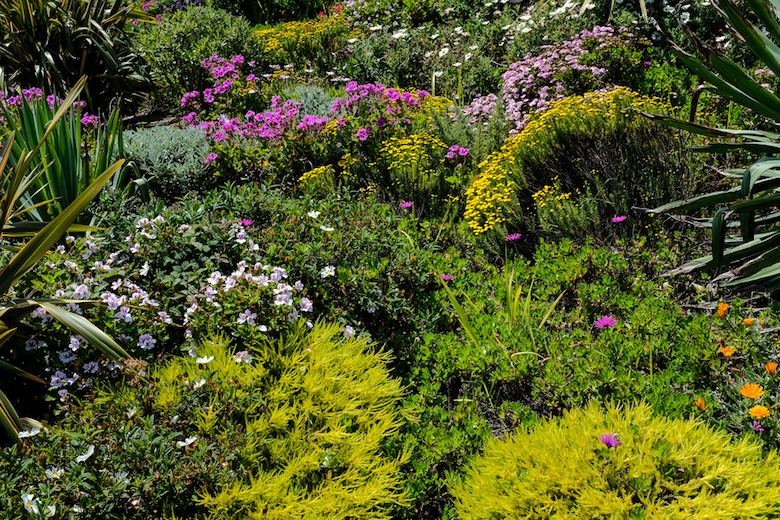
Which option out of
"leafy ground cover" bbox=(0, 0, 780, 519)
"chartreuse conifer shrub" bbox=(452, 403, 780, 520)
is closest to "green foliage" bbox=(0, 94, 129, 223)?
"leafy ground cover" bbox=(0, 0, 780, 519)

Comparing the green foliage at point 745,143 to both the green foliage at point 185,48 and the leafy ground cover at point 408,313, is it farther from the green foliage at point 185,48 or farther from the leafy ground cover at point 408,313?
the green foliage at point 185,48

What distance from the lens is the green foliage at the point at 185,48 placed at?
7.04 meters

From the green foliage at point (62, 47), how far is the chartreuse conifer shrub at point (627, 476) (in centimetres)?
637

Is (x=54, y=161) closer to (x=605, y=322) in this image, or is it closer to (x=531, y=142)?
(x=531, y=142)

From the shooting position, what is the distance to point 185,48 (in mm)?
7246

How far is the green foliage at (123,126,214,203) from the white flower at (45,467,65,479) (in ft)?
9.75

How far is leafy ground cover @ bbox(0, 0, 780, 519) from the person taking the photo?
5.81 ft

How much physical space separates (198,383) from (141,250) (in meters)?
1.01

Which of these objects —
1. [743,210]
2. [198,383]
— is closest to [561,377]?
[743,210]

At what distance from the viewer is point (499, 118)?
16.2 ft

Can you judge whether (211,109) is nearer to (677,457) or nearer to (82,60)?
(82,60)

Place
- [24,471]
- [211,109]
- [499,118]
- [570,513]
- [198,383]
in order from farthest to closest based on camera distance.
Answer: [211,109] → [499,118] → [198,383] → [24,471] → [570,513]

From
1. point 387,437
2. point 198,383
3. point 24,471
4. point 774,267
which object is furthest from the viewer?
point 774,267

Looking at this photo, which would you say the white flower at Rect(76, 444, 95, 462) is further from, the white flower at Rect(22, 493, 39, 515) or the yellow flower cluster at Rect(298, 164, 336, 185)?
the yellow flower cluster at Rect(298, 164, 336, 185)
